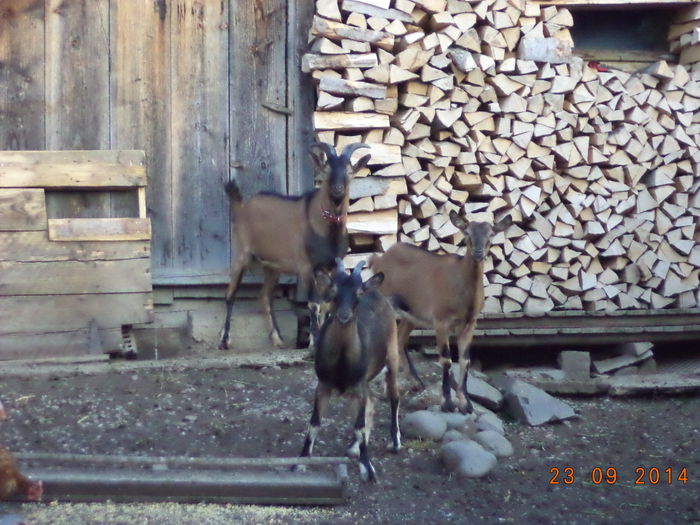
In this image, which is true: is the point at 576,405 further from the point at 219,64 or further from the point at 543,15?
the point at 219,64

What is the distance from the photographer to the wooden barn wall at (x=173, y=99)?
8.60 metres

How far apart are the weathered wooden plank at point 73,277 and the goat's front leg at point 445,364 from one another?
2251mm

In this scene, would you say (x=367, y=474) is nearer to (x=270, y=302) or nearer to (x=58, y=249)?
(x=270, y=302)

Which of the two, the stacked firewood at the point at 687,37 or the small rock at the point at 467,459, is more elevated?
the stacked firewood at the point at 687,37

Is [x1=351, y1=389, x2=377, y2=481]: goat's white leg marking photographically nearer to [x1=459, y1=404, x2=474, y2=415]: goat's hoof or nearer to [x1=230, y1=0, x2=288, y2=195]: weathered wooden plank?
[x1=459, y1=404, x2=474, y2=415]: goat's hoof

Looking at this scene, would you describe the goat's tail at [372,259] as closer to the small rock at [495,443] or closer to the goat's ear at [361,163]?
the goat's ear at [361,163]

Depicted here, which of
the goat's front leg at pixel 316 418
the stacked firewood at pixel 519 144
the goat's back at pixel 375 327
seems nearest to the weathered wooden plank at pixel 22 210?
the stacked firewood at pixel 519 144

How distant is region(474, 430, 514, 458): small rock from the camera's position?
6.76 meters

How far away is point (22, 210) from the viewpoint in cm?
812

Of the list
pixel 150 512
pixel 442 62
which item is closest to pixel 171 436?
pixel 150 512

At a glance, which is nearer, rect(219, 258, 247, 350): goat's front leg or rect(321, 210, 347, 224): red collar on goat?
rect(321, 210, 347, 224): red collar on goat

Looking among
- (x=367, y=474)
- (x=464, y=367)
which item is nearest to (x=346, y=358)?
(x=367, y=474)

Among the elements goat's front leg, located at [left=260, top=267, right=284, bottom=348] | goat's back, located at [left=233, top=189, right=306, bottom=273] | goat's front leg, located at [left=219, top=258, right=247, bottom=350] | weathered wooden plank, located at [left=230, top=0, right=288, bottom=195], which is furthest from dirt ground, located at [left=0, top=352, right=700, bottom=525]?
weathered wooden plank, located at [left=230, top=0, right=288, bottom=195]
